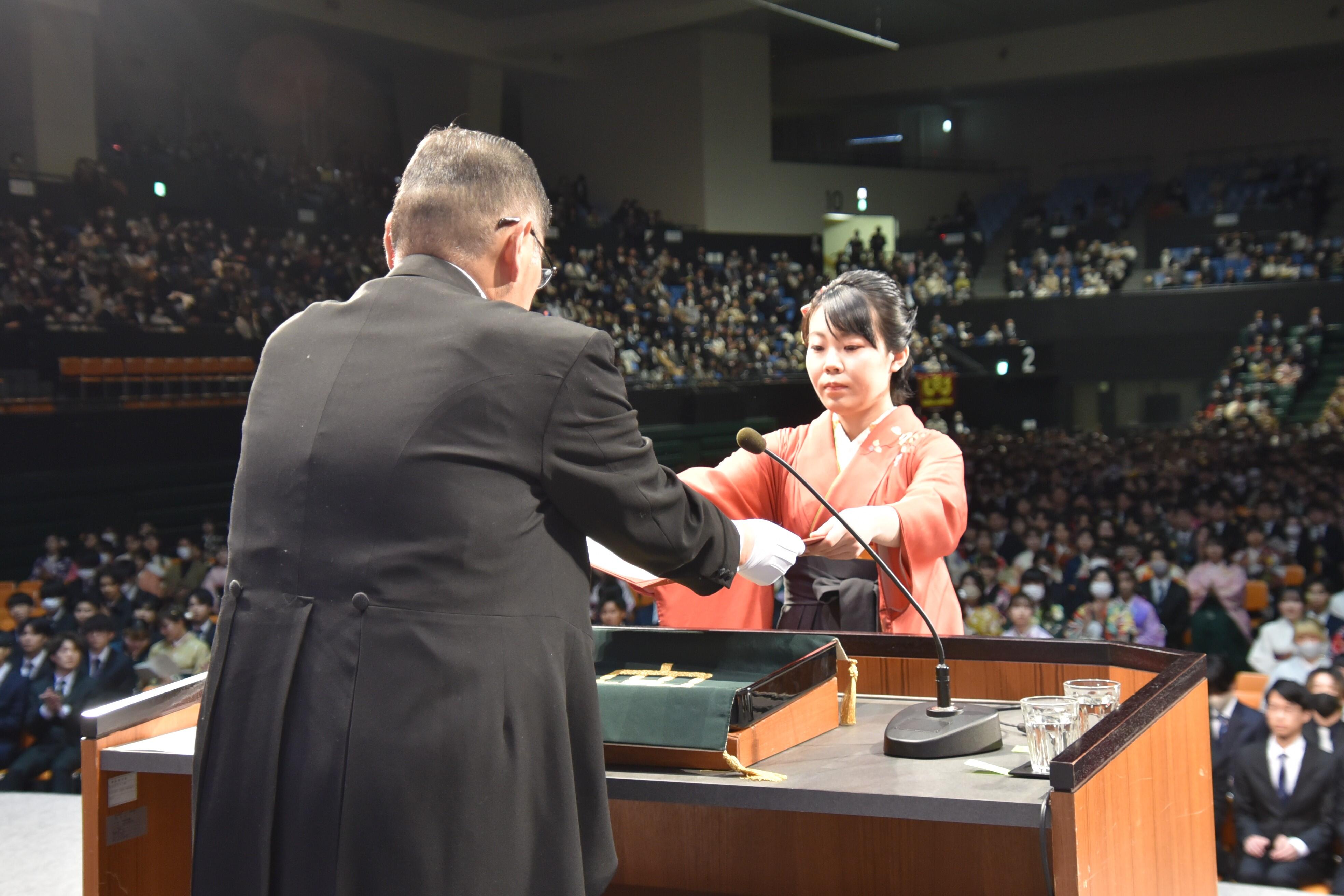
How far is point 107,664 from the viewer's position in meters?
5.41

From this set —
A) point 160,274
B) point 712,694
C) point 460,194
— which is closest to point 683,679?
point 712,694

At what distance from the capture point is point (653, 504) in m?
1.12

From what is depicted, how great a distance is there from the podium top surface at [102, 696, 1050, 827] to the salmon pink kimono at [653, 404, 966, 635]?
1.74 ft

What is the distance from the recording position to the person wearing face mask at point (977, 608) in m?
5.95

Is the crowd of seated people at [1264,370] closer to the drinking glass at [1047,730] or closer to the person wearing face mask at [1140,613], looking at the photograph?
the person wearing face mask at [1140,613]

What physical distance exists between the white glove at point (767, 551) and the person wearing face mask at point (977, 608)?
14.5ft

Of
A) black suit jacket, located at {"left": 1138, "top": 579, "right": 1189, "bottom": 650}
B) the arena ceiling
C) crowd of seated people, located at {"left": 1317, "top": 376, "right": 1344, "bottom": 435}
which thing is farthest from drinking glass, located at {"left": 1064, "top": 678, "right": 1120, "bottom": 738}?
the arena ceiling

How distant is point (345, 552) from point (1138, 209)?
1734cm

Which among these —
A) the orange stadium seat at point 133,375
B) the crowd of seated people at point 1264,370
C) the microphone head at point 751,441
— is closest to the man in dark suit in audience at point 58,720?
the orange stadium seat at point 133,375

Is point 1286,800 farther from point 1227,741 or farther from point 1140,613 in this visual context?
point 1140,613

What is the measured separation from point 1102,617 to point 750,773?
5112 millimetres

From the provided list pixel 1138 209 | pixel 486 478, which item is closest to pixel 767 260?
pixel 1138 209

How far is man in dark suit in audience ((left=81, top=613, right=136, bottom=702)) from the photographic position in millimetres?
5344

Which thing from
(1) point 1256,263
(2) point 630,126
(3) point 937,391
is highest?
(2) point 630,126
